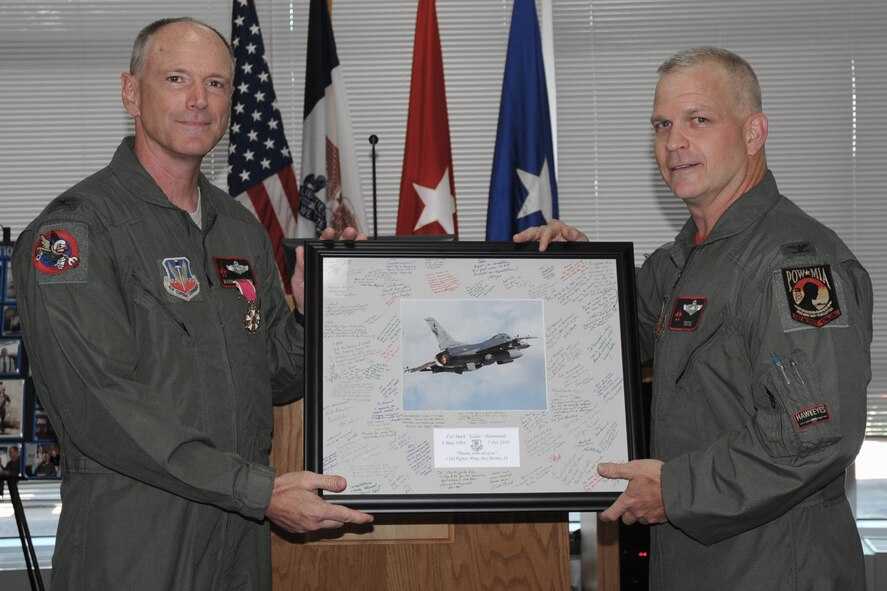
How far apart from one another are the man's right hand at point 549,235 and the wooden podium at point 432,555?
2.61ft

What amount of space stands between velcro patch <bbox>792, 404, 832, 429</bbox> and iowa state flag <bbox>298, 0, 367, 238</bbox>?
2585 mm

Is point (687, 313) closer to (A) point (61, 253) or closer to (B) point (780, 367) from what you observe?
(B) point (780, 367)

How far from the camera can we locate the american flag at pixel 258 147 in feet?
13.2

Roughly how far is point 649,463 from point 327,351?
0.82 m

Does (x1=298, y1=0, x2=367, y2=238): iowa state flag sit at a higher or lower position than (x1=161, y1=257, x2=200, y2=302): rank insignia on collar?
higher

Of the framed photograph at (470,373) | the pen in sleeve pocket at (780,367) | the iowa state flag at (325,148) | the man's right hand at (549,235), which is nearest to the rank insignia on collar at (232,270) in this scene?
the framed photograph at (470,373)

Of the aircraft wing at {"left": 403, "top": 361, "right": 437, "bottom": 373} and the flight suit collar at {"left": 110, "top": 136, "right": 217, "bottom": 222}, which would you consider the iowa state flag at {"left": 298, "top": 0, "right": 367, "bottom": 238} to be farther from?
the aircraft wing at {"left": 403, "top": 361, "right": 437, "bottom": 373}

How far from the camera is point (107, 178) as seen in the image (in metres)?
2.14

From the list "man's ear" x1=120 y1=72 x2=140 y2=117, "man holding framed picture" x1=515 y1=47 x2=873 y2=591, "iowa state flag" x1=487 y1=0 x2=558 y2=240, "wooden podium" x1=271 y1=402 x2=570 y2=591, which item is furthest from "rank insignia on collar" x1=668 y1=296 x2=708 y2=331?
"iowa state flag" x1=487 y1=0 x2=558 y2=240

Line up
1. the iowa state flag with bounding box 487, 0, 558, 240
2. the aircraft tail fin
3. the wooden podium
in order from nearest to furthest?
the aircraft tail fin → the wooden podium → the iowa state flag with bounding box 487, 0, 558, 240

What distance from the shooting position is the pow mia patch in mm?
1824

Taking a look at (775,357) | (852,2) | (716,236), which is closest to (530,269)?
(716,236)

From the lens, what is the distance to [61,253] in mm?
1935

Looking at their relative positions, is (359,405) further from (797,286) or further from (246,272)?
(797,286)
